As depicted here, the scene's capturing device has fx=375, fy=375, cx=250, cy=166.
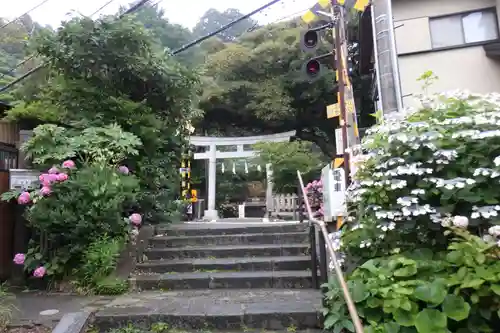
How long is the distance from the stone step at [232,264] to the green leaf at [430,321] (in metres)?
2.65

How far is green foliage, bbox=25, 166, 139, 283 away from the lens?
16.3 feet

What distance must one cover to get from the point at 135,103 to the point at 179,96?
1.00 meters

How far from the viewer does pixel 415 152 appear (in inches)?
121

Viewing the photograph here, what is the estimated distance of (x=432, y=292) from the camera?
8.43 ft

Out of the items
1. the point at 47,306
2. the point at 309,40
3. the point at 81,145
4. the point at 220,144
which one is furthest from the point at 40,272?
the point at 220,144

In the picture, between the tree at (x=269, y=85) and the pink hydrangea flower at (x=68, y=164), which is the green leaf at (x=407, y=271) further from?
the tree at (x=269, y=85)

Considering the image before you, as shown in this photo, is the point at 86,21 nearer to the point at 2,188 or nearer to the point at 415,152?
the point at 2,188

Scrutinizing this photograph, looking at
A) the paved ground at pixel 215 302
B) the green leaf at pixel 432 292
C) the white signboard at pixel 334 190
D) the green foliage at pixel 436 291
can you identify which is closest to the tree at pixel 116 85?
the paved ground at pixel 215 302

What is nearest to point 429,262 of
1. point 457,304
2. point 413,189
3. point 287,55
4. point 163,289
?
point 457,304

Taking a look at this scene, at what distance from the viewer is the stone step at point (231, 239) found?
5.93m

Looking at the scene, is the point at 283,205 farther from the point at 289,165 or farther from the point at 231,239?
the point at 231,239

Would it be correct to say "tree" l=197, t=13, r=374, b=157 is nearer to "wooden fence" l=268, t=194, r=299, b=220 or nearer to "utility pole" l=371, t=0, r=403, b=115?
"wooden fence" l=268, t=194, r=299, b=220

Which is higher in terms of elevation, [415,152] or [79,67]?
[79,67]

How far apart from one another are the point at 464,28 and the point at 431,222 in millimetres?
7055
